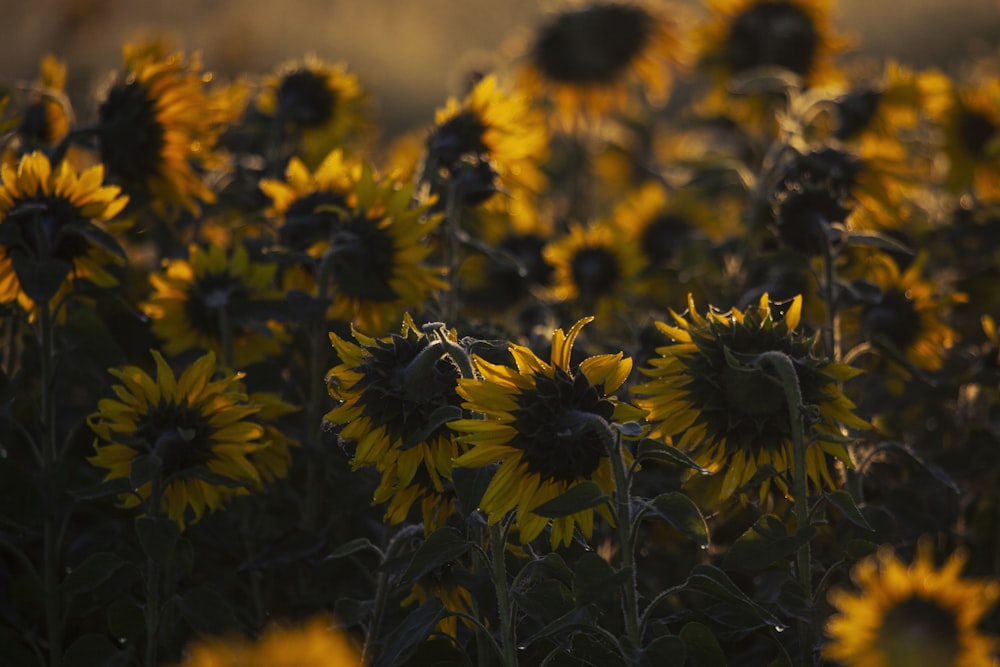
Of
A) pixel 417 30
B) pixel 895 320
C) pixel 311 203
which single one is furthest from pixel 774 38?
pixel 417 30

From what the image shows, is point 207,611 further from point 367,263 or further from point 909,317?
point 909,317

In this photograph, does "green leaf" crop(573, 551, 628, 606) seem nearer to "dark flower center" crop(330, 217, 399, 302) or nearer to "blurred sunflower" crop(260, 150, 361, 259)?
"dark flower center" crop(330, 217, 399, 302)

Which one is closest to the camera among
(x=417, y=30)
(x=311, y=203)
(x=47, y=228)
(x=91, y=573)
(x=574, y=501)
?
(x=574, y=501)

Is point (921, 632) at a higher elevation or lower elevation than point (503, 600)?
higher

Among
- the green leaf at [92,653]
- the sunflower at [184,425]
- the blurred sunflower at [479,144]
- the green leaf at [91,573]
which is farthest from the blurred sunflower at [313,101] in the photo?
the green leaf at [92,653]

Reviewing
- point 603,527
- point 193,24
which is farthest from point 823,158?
point 193,24

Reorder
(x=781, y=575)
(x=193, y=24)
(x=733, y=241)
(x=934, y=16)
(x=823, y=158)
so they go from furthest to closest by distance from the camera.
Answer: (x=934, y=16) < (x=193, y=24) < (x=733, y=241) < (x=823, y=158) < (x=781, y=575)

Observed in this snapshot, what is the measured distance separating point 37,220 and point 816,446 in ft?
4.58

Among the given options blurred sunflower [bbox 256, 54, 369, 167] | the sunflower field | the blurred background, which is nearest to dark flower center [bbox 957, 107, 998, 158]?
the sunflower field

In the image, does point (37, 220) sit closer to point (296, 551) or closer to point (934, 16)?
point (296, 551)

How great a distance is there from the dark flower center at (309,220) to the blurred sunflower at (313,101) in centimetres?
83

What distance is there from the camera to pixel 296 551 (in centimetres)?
222

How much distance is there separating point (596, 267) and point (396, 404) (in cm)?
197

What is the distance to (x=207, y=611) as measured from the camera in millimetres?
1997
